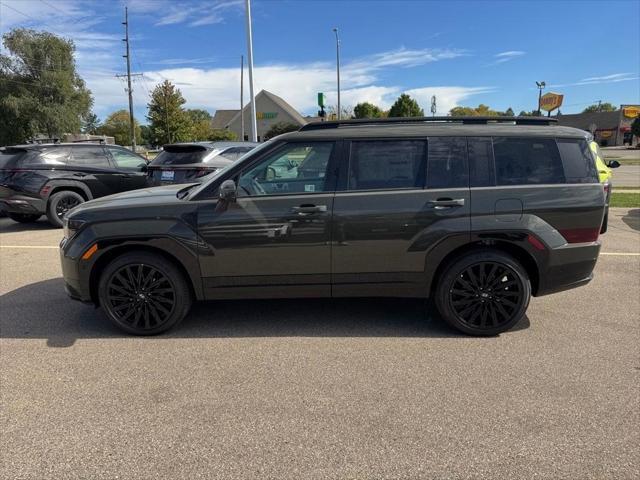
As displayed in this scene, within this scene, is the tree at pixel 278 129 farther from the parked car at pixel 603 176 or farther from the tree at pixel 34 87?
the parked car at pixel 603 176

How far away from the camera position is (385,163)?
4.07 meters

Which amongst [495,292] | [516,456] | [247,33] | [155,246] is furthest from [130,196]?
[247,33]

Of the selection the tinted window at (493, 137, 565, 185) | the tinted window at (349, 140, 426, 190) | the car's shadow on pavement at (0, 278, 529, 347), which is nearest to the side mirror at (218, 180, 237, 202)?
the tinted window at (349, 140, 426, 190)

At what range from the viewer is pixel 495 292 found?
13.5 feet

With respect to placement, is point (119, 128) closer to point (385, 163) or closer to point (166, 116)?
point (166, 116)

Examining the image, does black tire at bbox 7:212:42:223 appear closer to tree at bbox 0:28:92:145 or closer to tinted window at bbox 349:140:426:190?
tinted window at bbox 349:140:426:190

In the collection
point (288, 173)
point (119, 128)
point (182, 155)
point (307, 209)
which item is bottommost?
point (307, 209)

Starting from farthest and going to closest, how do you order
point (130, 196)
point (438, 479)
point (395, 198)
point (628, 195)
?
point (628, 195) < point (130, 196) < point (395, 198) < point (438, 479)

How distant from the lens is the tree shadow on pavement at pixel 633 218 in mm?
9258

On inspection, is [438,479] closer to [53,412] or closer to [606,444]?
[606,444]

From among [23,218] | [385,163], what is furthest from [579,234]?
[23,218]

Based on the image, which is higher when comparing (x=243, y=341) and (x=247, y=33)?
(x=247, y=33)

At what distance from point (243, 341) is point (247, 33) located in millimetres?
16619

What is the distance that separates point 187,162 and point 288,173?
506cm
